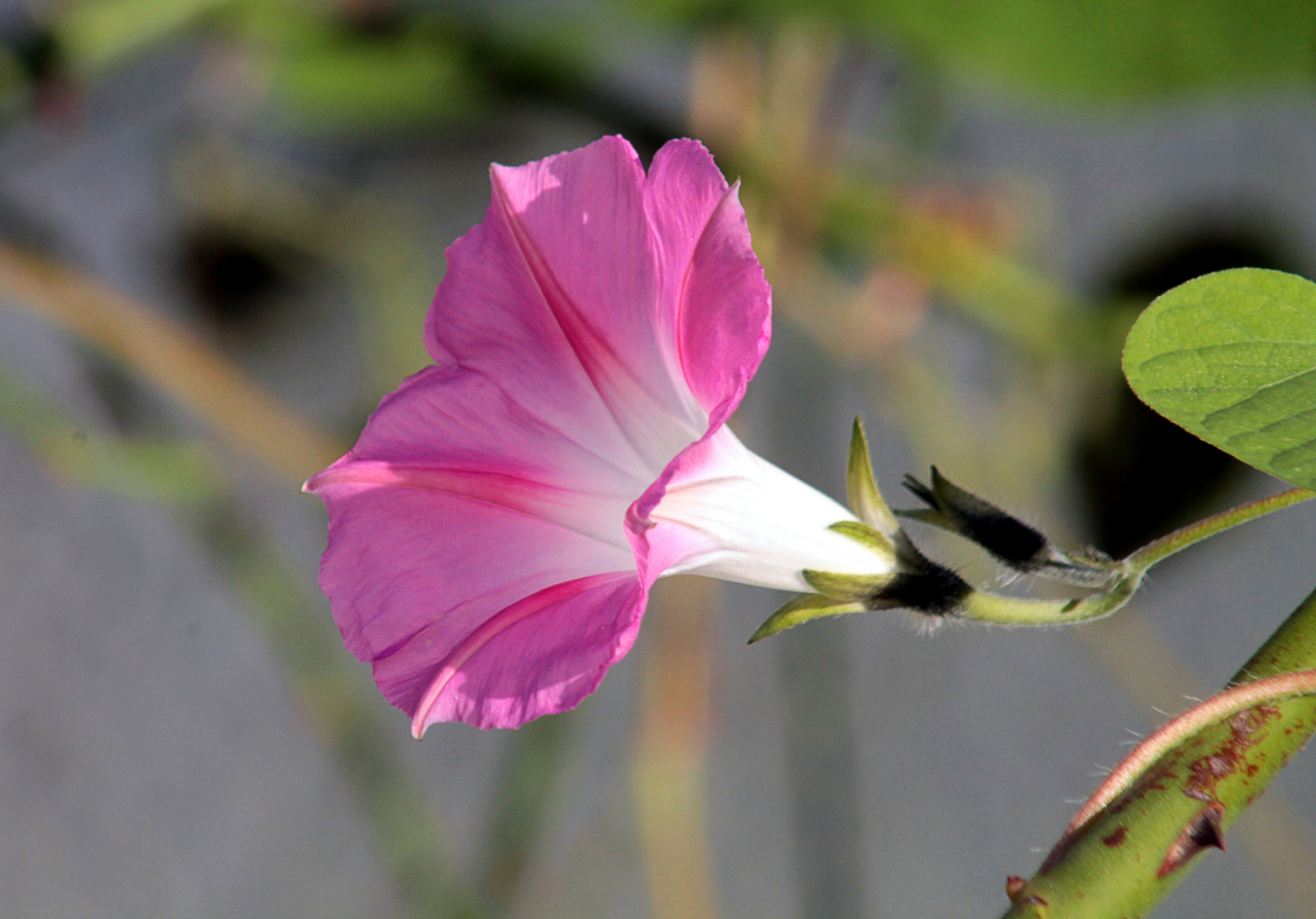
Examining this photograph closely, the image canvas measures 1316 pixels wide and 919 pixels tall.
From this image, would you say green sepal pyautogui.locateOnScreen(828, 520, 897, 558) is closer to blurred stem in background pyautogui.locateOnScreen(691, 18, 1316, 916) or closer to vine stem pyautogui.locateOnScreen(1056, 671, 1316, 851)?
vine stem pyautogui.locateOnScreen(1056, 671, 1316, 851)

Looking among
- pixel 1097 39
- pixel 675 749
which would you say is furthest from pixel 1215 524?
pixel 675 749

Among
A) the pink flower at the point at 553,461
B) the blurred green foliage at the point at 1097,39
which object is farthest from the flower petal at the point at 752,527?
the blurred green foliage at the point at 1097,39

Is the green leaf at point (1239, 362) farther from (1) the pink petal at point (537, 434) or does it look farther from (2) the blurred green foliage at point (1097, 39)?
(2) the blurred green foliage at point (1097, 39)

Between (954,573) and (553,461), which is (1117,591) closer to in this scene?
(954,573)

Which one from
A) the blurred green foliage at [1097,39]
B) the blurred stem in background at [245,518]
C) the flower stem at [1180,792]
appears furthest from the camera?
the blurred stem in background at [245,518]

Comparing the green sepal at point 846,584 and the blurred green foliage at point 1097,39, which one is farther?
the blurred green foliage at point 1097,39

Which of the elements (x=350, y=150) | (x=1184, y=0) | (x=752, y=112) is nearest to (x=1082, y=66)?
(x=1184, y=0)
